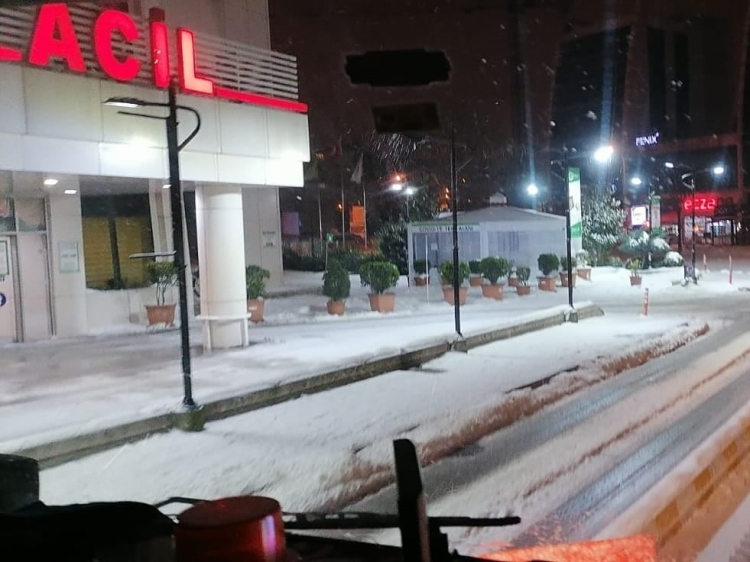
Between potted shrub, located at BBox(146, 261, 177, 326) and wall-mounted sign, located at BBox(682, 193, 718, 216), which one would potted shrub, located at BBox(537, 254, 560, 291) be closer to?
potted shrub, located at BBox(146, 261, 177, 326)

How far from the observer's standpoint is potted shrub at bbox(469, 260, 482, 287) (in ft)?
100

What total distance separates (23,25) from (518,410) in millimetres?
8240

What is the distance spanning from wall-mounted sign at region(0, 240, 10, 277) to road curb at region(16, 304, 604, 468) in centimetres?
855

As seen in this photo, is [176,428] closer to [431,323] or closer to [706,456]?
[706,456]

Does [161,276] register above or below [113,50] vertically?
below

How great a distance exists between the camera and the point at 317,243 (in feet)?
173

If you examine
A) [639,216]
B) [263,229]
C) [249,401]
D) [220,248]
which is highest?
[639,216]

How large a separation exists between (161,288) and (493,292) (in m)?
11.2

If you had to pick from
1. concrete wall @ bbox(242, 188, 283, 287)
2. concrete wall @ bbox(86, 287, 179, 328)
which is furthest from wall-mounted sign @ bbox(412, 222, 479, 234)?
concrete wall @ bbox(86, 287, 179, 328)

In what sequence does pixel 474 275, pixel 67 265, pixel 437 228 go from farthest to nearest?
1. pixel 437 228
2. pixel 474 275
3. pixel 67 265

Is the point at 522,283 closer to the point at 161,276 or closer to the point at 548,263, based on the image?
the point at 548,263

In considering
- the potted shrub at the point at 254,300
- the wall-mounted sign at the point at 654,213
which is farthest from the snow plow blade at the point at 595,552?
the wall-mounted sign at the point at 654,213

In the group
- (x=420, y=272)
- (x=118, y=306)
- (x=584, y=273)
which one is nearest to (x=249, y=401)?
(x=118, y=306)

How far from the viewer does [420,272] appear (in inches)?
1287
